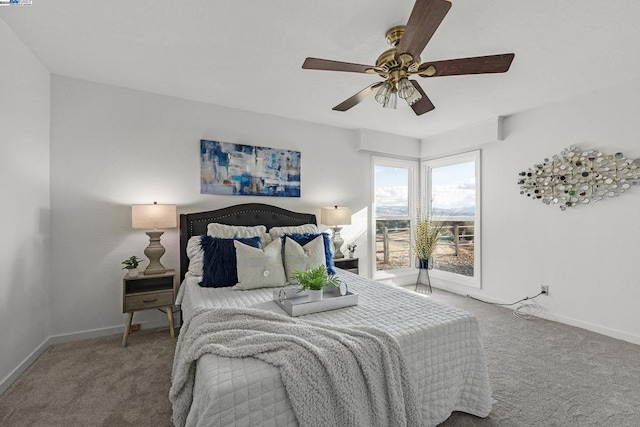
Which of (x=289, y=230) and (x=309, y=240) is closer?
(x=309, y=240)

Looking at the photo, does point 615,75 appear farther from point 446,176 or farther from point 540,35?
point 446,176

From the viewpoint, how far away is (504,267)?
3781 millimetres

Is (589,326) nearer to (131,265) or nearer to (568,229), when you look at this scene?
(568,229)

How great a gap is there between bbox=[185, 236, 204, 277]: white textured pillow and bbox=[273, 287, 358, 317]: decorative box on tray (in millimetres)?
1050

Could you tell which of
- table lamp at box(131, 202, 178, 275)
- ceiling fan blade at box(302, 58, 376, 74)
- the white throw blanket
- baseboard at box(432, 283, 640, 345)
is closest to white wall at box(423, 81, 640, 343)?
baseboard at box(432, 283, 640, 345)

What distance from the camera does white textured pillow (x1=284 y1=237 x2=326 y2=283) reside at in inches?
104

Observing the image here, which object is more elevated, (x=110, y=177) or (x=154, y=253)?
(x=110, y=177)

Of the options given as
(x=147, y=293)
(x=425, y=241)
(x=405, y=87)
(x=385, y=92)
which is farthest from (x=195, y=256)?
(x=425, y=241)

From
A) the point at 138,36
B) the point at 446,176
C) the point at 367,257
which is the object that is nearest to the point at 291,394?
the point at 138,36

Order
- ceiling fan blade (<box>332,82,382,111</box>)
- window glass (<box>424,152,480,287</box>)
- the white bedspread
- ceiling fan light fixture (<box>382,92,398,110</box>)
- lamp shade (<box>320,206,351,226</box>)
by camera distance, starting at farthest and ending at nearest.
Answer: window glass (<box>424,152,480,287</box>) → lamp shade (<box>320,206,351,226</box>) → ceiling fan blade (<box>332,82,382,111</box>) → ceiling fan light fixture (<box>382,92,398,110</box>) → the white bedspread

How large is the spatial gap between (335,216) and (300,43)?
6.85 feet

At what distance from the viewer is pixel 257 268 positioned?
96.0 inches

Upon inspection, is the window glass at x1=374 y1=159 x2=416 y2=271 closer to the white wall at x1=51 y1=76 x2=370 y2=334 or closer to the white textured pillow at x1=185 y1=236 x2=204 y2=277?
the white wall at x1=51 y1=76 x2=370 y2=334

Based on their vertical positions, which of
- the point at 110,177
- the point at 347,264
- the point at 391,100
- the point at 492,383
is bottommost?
the point at 492,383
